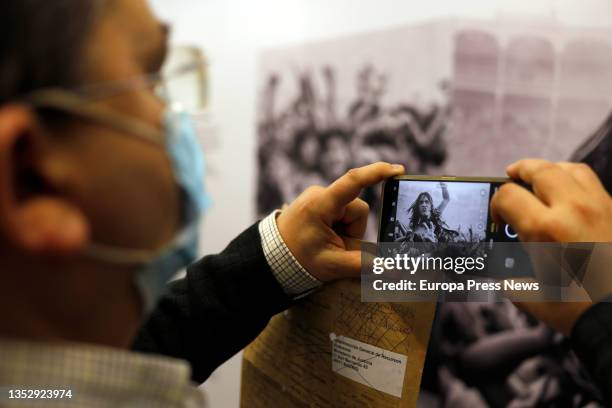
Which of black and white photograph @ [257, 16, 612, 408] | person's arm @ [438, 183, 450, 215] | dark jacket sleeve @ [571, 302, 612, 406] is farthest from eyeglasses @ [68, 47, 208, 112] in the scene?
black and white photograph @ [257, 16, 612, 408]

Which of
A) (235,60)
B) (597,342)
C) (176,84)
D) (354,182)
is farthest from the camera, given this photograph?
(235,60)

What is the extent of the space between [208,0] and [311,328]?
1650 mm

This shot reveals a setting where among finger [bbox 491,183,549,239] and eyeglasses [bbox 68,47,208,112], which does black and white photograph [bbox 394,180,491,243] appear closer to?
finger [bbox 491,183,549,239]

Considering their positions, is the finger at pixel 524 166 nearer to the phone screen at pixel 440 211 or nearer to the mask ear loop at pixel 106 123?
the phone screen at pixel 440 211

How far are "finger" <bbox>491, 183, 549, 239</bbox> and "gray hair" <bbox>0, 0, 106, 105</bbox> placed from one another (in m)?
0.47

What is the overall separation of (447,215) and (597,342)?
250 mm

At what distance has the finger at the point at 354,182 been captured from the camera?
764 mm

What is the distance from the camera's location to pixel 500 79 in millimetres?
1234

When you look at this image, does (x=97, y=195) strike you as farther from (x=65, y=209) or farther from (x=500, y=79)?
(x=500, y=79)

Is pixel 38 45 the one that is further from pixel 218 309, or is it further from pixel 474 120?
pixel 474 120

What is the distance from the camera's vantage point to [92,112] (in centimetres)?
50

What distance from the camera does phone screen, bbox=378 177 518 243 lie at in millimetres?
739

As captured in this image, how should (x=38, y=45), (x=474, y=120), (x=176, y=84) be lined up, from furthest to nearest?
(x=474, y=120), (x=176, y=84), (x=38, y=45)

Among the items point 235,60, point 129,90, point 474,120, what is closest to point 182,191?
point 129,90
